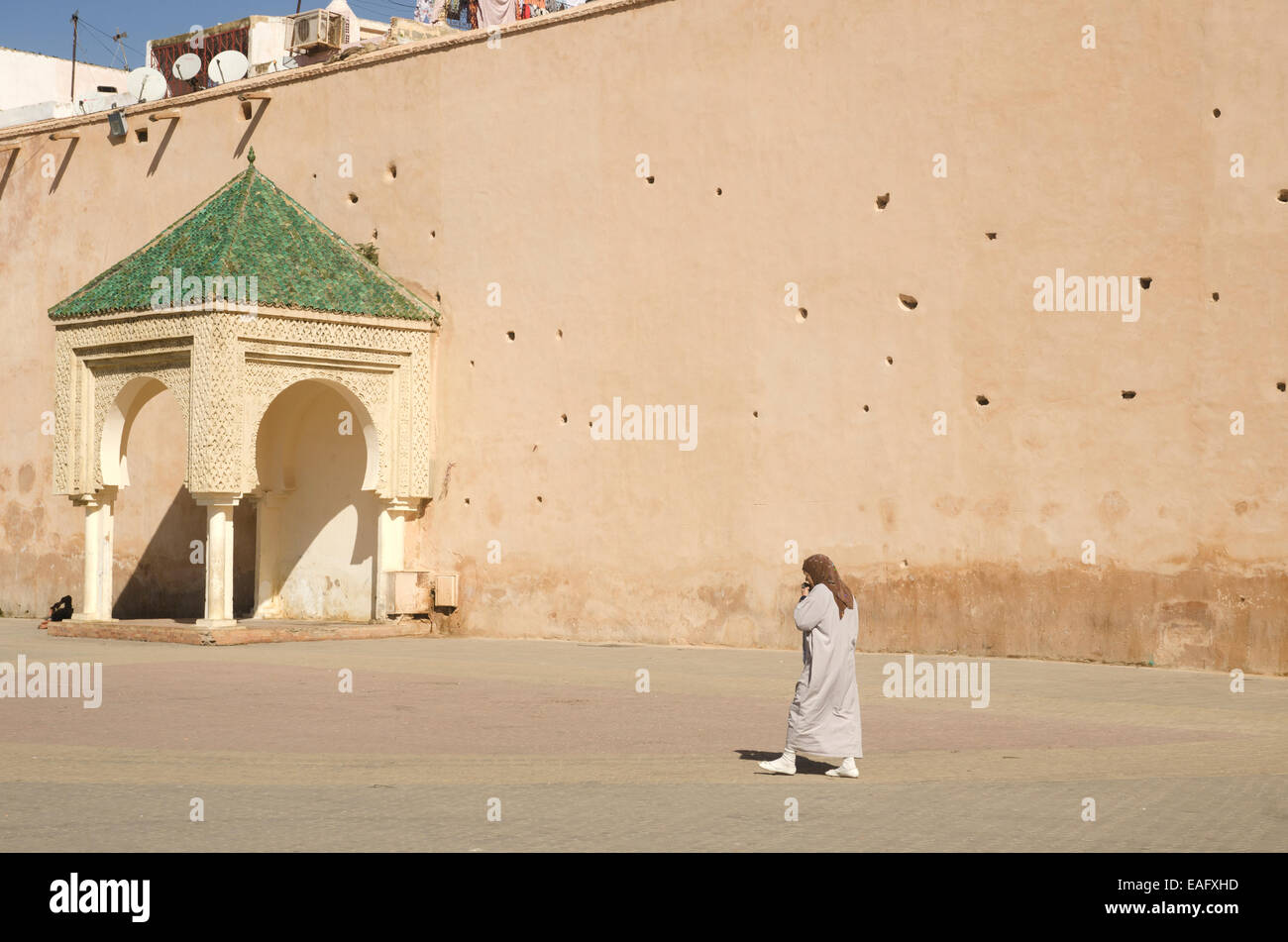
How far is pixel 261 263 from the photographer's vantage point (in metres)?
17.5

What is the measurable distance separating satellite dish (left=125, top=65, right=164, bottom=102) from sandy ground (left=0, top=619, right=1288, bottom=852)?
1180 centimetres

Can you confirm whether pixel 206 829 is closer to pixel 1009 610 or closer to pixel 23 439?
pixel 1009 610

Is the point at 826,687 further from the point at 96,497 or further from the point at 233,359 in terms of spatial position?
the point at 96,497

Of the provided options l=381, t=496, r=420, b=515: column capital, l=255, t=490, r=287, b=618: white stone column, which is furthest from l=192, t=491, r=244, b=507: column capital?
l=255, t=490, r=287, b=618: white stone column

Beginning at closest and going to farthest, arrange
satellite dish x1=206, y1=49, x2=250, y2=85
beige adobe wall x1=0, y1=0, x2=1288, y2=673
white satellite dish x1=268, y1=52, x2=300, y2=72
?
beige adobe wall x1=0, y1=0, x2=1288, y2=673 → satellite dish x1=206, y1=49, x2=250, y2=85 → white satellite dish x1=268, y1=52, x2=300, y2=72

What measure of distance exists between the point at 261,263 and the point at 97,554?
13.3 feet

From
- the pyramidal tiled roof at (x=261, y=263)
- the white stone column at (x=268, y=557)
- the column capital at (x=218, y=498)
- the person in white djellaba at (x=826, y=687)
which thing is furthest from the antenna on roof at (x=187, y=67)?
the person in white djellaba at (x=826, y=687)

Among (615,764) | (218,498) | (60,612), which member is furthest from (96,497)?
(615,764)

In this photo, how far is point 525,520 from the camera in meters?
18.5

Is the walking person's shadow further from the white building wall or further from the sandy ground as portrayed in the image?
the white building wall

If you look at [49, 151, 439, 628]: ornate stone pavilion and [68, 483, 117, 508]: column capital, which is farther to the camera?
[68, 483, 117, 508]: column capital

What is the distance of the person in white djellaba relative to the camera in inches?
322

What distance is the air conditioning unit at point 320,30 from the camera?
21.8m

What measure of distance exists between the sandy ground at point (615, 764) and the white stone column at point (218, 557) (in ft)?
8.65
